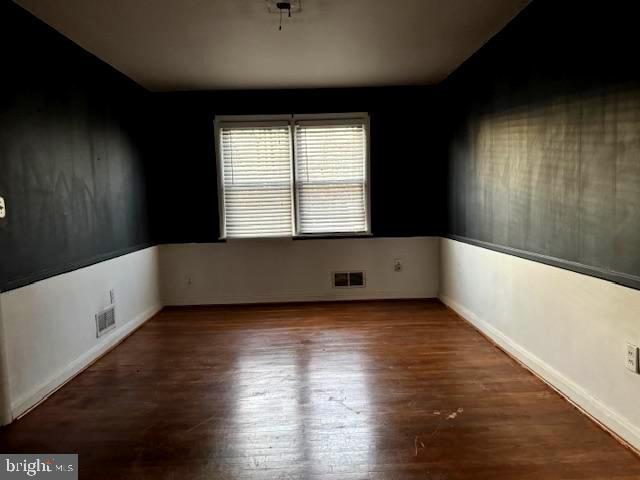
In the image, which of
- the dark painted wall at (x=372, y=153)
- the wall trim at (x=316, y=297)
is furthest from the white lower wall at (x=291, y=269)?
the dark painted wall at (x=372, y=153)

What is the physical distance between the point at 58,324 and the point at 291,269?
8.70ft

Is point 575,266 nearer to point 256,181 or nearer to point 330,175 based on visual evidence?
point 330,175

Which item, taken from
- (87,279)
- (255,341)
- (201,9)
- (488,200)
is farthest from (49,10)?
(488,200)

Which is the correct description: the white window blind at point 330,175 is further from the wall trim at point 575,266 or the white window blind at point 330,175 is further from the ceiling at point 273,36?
the wall trim at point 575,266

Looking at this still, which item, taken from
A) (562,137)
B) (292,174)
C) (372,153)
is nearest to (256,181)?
(292,174)

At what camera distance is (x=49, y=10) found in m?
2.79

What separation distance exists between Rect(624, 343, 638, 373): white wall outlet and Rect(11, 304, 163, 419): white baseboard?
3265 mm

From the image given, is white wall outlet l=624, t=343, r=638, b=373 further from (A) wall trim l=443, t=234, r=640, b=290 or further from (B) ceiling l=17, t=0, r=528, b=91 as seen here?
(B) ceiling l=17, t=0, r=528, b=91

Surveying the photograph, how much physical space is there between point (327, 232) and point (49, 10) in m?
3.32

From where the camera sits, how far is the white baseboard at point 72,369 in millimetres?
2617

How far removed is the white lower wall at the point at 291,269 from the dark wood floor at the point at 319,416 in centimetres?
132

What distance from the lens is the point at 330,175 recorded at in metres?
5.16

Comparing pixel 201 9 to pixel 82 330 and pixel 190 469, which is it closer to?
pixel 82 330

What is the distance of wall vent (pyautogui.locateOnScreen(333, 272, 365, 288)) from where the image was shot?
5.25 meters
